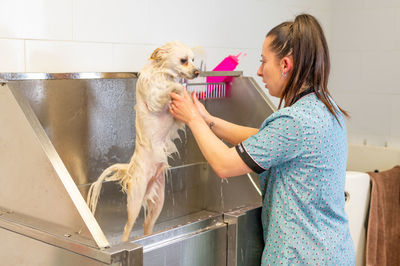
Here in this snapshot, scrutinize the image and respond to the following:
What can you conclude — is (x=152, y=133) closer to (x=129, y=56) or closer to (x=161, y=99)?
(x=161, y=99)

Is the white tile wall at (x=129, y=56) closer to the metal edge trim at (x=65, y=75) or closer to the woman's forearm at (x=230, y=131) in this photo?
the metal edge trim at (x=65, y=75)

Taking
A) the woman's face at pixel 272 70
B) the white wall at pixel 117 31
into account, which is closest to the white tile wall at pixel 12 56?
the white wall at pixel 117 31

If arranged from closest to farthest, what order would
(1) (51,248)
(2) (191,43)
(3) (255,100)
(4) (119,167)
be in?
(1) (51,248) < (4) (119,167) < (3) (255,100) < (2) (191,43)

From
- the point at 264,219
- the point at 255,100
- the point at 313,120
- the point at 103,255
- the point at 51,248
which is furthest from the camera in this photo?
the point at 255,100

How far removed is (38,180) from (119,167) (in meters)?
0.37

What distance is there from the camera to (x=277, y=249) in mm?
1324

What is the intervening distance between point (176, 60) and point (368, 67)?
165 centimetres

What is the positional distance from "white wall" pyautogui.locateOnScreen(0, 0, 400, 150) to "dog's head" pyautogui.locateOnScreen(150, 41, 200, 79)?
1.18 ft

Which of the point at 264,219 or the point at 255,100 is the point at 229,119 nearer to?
the point at 255,100

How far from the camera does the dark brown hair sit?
52.3 inches

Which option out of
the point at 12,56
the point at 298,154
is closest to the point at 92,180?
the point at 12,56

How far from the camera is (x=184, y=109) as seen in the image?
1406mm

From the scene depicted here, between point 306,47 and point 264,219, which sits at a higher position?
point 306,47

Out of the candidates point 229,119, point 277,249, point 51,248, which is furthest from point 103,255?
point 229,119
